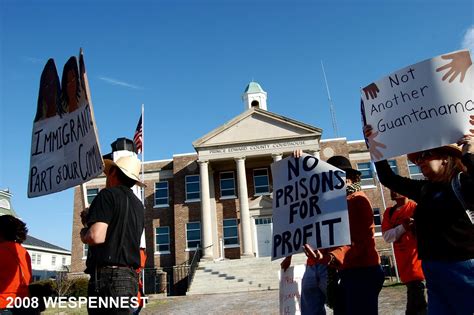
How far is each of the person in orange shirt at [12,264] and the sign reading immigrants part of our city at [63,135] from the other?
15.6 inches

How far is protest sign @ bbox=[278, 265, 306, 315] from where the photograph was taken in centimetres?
448

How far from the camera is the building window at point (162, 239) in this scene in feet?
97.1

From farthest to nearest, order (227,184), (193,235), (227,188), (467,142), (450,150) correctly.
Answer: (227,184), (227,188), (193,235), (450,150), (467,142)

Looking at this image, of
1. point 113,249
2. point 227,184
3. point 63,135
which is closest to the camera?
point 113,249

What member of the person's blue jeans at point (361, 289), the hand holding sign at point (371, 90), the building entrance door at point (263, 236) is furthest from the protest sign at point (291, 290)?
the building entrance door at point (263, 236)

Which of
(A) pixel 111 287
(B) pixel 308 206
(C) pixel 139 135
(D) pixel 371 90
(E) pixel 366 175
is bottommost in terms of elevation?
(A) pixel 111 287

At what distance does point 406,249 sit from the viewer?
504 cm

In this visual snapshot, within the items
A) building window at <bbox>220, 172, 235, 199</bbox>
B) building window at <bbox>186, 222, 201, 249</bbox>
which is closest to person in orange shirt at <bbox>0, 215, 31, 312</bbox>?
building window at <bbox>186, 222, 201, 249</bbox>

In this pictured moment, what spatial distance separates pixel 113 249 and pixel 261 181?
2656 cm

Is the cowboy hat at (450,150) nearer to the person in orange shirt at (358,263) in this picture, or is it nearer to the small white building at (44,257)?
the person in orange shirt at (358,263)

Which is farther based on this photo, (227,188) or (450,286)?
(227,188)

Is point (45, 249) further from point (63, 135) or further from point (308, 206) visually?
point (308, 206)

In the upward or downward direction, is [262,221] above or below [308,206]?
above

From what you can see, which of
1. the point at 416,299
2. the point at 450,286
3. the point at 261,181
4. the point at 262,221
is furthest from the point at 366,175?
the point at 450,286
